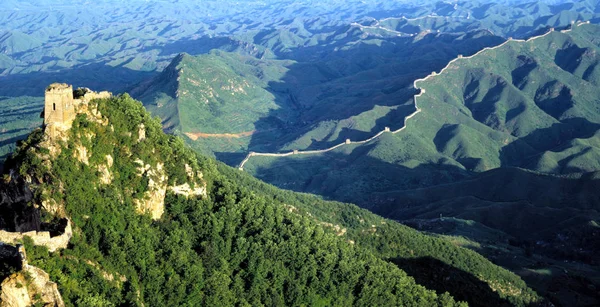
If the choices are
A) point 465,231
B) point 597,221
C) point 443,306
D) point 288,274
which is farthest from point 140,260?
point 597,221

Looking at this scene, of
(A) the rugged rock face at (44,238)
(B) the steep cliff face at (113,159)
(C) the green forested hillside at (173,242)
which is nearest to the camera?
(A) the rugged rock face at (44,238)

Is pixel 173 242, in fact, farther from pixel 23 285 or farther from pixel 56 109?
pixel 23 285

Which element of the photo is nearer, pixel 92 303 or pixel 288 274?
pixel 92 303

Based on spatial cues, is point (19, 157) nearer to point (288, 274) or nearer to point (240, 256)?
point (240, 256)

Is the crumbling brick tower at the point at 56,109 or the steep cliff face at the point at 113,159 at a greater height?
the crumbling brick tower at the point at 56,109

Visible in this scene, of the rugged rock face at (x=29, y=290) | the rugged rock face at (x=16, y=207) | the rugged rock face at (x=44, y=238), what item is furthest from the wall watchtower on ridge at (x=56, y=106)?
the rugged rock face at (x=29, y=290)

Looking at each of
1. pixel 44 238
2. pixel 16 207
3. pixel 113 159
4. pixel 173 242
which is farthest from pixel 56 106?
pixel 173 242

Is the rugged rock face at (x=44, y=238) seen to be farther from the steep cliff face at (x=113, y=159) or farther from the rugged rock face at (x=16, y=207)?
the rugged rock face at (x=16, y=207)

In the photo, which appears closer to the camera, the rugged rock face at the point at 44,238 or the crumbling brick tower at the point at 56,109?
the rugged rock face at the point at 44,238
